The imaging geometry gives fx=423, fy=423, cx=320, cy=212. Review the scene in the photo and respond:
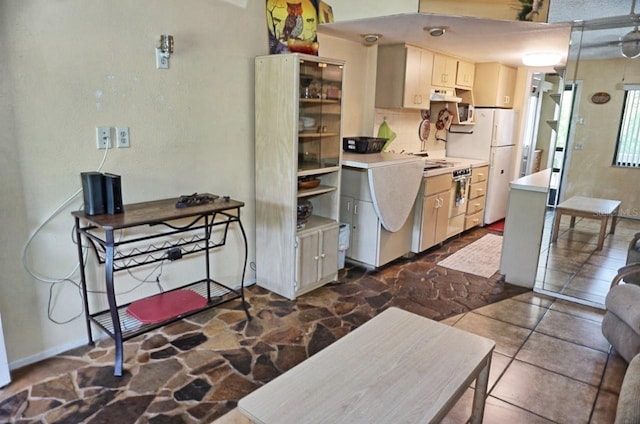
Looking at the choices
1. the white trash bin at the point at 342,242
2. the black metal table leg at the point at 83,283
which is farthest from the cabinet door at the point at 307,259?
the black metal table leg at the point at 83,283

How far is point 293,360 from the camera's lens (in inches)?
97.6

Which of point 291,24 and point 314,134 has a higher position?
point 291,24

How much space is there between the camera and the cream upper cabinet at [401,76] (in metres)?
4.20

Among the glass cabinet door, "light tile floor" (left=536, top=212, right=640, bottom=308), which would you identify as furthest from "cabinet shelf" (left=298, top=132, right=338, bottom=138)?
"light tile floor" (left=536, top=212, right=640, bottom=308)

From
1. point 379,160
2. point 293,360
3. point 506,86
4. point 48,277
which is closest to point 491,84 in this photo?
point 506,86

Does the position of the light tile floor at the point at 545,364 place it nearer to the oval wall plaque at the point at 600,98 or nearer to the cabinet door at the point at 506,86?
the oval wall plaque at the point at 600,98

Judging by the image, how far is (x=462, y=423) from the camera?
200cm

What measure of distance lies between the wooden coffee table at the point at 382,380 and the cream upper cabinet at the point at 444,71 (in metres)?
3.46

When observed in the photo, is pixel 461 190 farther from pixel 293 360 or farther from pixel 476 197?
pixel 293 360

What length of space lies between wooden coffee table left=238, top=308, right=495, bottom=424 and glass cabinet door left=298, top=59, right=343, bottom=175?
65.4 inches

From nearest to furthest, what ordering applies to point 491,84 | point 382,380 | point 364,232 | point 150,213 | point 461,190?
point 382,380, point 150,213, point 364,232, point 461,190, point 491,84

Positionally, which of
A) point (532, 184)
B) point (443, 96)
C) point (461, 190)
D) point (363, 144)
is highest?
point (443, 96)

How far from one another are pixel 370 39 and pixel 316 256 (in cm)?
213

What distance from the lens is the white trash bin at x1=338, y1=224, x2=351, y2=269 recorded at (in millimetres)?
3766
